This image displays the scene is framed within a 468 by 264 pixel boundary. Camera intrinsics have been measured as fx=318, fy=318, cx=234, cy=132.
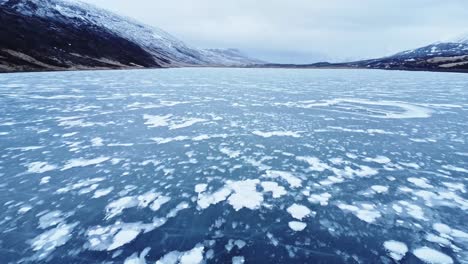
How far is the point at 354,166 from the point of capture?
33.4ft

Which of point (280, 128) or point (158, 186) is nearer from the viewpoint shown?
point (158, 186)

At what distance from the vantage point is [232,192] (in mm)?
8344

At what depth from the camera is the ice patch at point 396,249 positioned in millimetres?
5773

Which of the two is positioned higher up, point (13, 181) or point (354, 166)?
point (13, 181)

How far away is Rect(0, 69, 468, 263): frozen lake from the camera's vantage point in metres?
5.98

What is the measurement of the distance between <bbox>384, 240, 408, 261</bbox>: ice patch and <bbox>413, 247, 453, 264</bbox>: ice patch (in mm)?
198

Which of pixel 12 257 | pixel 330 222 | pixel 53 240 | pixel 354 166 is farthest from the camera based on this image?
pixel 354 166

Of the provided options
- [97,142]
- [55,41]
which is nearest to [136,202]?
[97,142]

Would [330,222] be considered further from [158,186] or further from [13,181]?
[13,181]

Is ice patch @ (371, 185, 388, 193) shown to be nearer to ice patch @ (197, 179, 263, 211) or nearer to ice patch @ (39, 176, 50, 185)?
ice patch @ (197, 179, 263, 211)

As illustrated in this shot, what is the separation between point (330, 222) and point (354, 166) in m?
3.84

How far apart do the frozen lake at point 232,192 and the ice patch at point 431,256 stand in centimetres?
2

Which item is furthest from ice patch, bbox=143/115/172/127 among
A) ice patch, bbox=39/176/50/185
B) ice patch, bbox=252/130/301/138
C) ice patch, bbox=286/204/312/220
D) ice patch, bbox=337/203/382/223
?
ice patch, bbox=337/203/382/223

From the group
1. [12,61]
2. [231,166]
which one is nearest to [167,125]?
[231,166]
